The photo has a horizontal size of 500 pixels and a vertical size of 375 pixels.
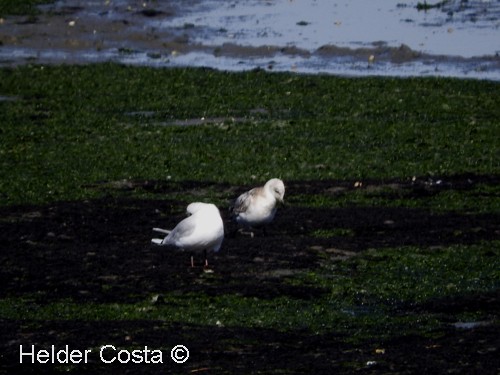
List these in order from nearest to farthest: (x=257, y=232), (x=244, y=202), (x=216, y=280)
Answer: (x=216, y=280) < (x=244, y=202) < (x=257, y=232)

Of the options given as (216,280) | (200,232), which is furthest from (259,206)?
(216,280)

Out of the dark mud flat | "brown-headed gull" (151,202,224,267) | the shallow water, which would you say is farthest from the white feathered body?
the shallow water

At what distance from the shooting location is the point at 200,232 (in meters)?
12.8

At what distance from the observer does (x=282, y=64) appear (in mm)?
27375

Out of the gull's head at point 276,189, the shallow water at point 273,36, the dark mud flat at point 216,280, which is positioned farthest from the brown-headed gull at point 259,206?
the shallow water at point 273,36

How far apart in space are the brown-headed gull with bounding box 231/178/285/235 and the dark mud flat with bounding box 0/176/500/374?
22 centimetres

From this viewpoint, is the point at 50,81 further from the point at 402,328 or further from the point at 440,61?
the point at 402,328

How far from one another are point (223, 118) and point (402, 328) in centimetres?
1107

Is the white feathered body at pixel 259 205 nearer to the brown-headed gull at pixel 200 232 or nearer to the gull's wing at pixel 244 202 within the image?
the gull's wing at pixel 244 202

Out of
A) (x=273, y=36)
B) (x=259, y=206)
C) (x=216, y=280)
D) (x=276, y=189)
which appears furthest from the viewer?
(x=273, y=36)

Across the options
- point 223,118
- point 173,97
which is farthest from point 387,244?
point 173,97

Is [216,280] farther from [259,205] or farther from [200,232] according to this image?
[259,205]

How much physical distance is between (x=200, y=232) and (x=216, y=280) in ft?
1.56

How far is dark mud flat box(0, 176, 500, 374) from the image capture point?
9.91 m
